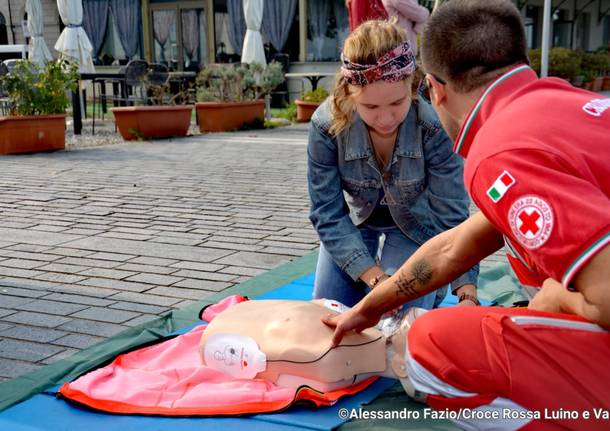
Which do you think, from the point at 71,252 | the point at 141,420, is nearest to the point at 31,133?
the point at 71,252

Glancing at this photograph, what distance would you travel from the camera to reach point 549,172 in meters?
1.42

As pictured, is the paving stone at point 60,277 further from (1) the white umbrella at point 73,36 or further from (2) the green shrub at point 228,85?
(1) the white umbrella at point 73,36

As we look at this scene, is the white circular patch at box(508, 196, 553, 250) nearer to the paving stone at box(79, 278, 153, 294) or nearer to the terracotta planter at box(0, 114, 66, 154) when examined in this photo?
the paving stone at box(79, 278, 153, 294)

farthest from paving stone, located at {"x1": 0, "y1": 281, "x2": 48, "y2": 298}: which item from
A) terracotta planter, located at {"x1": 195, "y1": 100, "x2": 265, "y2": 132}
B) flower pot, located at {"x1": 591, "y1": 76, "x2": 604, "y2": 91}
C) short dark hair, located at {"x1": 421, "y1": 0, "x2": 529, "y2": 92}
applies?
flower pot, located at {"x1": 591, "y1": 76, "x2": 604, "y2": 91}

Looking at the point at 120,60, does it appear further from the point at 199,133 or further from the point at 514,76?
the point at 514,76

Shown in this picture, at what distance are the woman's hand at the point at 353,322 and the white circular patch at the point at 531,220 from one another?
2.82ft

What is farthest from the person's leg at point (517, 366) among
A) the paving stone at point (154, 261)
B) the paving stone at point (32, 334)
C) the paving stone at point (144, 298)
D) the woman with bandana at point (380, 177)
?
the paving stone at point (154, 261)

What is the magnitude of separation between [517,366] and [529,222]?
17.2 inches

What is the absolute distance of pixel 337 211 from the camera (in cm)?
309

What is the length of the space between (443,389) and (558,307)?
352mm

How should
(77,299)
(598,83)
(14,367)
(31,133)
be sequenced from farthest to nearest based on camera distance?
(598,83) < (31,133) < (77,299) < (14,367)

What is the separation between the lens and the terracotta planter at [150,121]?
10.6m

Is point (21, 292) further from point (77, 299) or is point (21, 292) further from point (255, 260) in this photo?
point (255, 260)

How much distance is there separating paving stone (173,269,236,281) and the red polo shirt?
259cm
